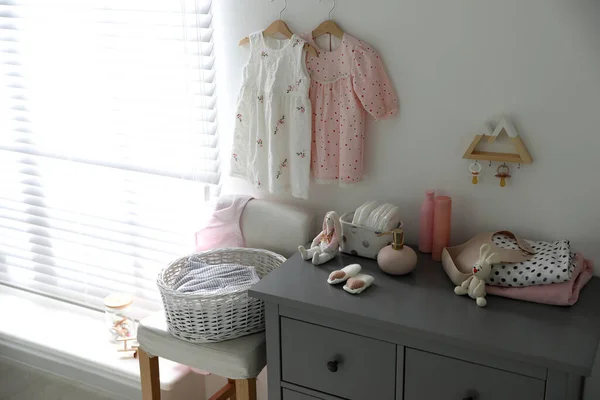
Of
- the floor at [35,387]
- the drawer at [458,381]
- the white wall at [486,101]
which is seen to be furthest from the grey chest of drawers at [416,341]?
the floor at [35,387]

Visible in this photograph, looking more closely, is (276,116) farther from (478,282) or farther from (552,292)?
(552,292)

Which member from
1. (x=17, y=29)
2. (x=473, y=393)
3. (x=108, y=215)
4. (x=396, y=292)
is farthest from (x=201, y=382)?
(x=17, y=29)

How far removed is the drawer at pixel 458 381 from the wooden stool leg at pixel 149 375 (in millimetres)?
782

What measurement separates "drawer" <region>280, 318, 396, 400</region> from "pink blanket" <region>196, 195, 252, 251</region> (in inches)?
20.4

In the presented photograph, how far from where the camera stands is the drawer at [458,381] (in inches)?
Result: 55.8

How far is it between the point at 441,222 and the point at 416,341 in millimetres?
411

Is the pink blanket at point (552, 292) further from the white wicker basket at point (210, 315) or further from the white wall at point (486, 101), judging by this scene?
the white wicker basket at point (210, 315)

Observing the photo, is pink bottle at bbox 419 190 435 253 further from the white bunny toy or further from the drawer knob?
the drawer knob

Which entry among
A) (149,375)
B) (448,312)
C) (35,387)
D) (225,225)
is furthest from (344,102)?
(35,387)

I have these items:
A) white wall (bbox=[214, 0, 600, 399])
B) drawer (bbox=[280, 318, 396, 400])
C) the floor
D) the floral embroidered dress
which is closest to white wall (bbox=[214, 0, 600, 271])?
white wall (bbox=[214, 0, 600, 399])

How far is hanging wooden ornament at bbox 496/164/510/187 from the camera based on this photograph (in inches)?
70.3

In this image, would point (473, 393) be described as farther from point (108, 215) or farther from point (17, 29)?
point (17, 29)

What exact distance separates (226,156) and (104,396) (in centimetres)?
106

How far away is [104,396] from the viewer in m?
2.56
